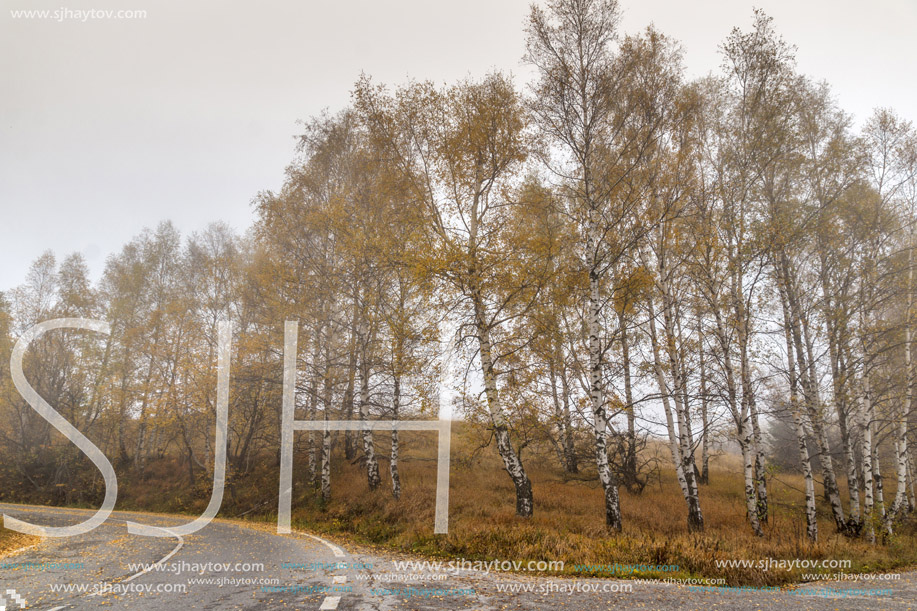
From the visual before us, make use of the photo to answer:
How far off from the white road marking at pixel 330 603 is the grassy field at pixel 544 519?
372cm

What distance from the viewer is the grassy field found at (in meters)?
8.27

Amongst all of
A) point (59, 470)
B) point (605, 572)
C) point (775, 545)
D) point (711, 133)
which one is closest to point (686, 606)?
point (605, 572)

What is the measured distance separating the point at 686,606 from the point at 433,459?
14.9m

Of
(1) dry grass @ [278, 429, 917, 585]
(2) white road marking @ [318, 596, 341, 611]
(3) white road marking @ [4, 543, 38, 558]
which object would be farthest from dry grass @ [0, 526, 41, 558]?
(2) white road marking @ [318, 596, 341, 611]

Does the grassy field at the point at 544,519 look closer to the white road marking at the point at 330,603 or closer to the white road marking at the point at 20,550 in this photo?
the white road marking at the point at 330,603

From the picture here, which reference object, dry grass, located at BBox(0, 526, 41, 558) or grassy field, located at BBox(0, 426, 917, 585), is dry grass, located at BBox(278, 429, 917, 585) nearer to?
grassy field, located at BBox(0, 426, 917, 585)

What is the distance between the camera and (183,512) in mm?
19453

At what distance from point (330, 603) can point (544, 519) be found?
651 centimetres

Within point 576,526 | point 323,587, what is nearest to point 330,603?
point 323,587

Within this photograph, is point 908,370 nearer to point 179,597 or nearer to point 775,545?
point 775,545

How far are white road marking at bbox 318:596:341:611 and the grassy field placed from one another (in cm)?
372

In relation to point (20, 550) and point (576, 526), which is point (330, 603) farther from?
point (20, 550)

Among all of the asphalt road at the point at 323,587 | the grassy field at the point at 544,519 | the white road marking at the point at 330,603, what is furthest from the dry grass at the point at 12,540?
the white road marking at the point at 330,603

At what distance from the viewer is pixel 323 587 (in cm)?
629
